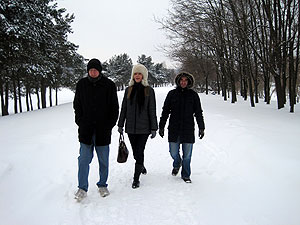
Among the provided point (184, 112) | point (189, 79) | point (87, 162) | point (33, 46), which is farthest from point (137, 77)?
point (33, 46)

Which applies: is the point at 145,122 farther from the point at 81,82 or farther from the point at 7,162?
the point at 7,162

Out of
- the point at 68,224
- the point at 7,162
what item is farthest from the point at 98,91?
the point at 7,162

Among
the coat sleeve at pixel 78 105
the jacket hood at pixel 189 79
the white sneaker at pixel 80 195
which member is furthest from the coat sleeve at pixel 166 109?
the white sneaker at pixel 80 195

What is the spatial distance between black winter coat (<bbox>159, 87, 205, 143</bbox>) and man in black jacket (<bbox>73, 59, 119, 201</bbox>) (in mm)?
1153

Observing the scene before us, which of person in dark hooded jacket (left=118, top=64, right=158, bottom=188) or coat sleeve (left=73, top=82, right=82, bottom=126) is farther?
person in dark hooded jacket (left=118, top=64, right=158, bottom=188)

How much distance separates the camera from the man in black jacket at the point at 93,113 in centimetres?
326

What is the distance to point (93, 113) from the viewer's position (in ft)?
10.7

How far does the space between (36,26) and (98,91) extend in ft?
39.3

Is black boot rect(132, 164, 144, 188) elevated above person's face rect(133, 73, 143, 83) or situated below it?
below

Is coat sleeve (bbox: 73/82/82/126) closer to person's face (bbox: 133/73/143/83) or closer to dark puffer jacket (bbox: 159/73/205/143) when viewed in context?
person's face (bbox: 133/73/143/83)

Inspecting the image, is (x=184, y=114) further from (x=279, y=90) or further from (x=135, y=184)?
(x=279, y=90)

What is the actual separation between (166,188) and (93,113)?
6.23ft

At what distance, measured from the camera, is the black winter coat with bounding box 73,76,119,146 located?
10.7ft

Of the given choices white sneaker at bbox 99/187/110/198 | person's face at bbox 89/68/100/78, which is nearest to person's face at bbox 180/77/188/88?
person's face at bbox 89/68/100/78
